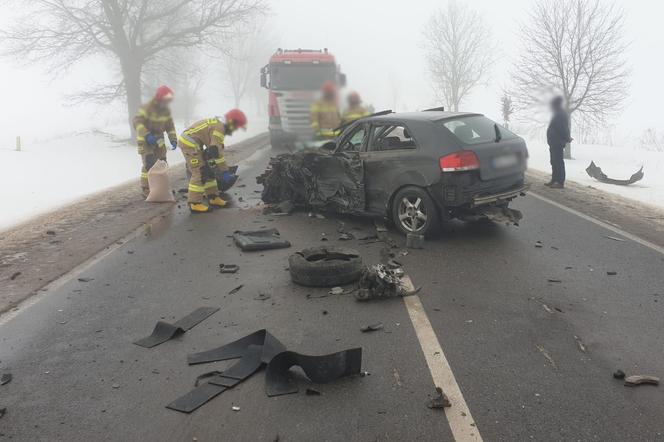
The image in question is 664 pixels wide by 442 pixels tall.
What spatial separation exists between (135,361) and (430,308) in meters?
2.34

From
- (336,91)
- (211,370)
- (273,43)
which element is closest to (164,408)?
(211,370)

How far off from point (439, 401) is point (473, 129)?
4.41 m

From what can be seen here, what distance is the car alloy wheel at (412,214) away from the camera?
21.0ft

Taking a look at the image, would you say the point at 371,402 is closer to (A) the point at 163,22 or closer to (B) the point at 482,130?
(B) the point at 482,130

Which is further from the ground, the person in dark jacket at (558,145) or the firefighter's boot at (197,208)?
the person in dark jacket at (558,145)

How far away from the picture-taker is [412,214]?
651cm

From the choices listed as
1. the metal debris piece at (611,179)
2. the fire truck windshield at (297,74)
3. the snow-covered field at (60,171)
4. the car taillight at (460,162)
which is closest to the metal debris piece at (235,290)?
the car taillight at (460,162)

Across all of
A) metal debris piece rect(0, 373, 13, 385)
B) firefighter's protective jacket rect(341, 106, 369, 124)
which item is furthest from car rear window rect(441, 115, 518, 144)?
firefighter's protective jacket rect(341, 106, 369, 124)

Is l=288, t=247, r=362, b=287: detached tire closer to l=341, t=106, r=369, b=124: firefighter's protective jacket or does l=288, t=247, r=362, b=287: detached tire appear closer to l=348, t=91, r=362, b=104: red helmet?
l=341, t=106, r=369, b=124: firefighter's protective jacket

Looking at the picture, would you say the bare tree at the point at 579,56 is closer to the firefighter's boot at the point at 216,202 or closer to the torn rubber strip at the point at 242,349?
the firefighter's boot at the point at 216,202

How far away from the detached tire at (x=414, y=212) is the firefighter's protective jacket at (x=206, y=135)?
3.41 m

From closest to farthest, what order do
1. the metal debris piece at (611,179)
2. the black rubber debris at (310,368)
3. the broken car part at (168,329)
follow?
1. the black rubber debris at (310,368)
2. the broken car part at (168,329)
3. the metal debris piece at (611,179)

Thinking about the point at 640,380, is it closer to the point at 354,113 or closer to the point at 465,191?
the point at 465,191

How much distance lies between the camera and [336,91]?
14.3 metres
